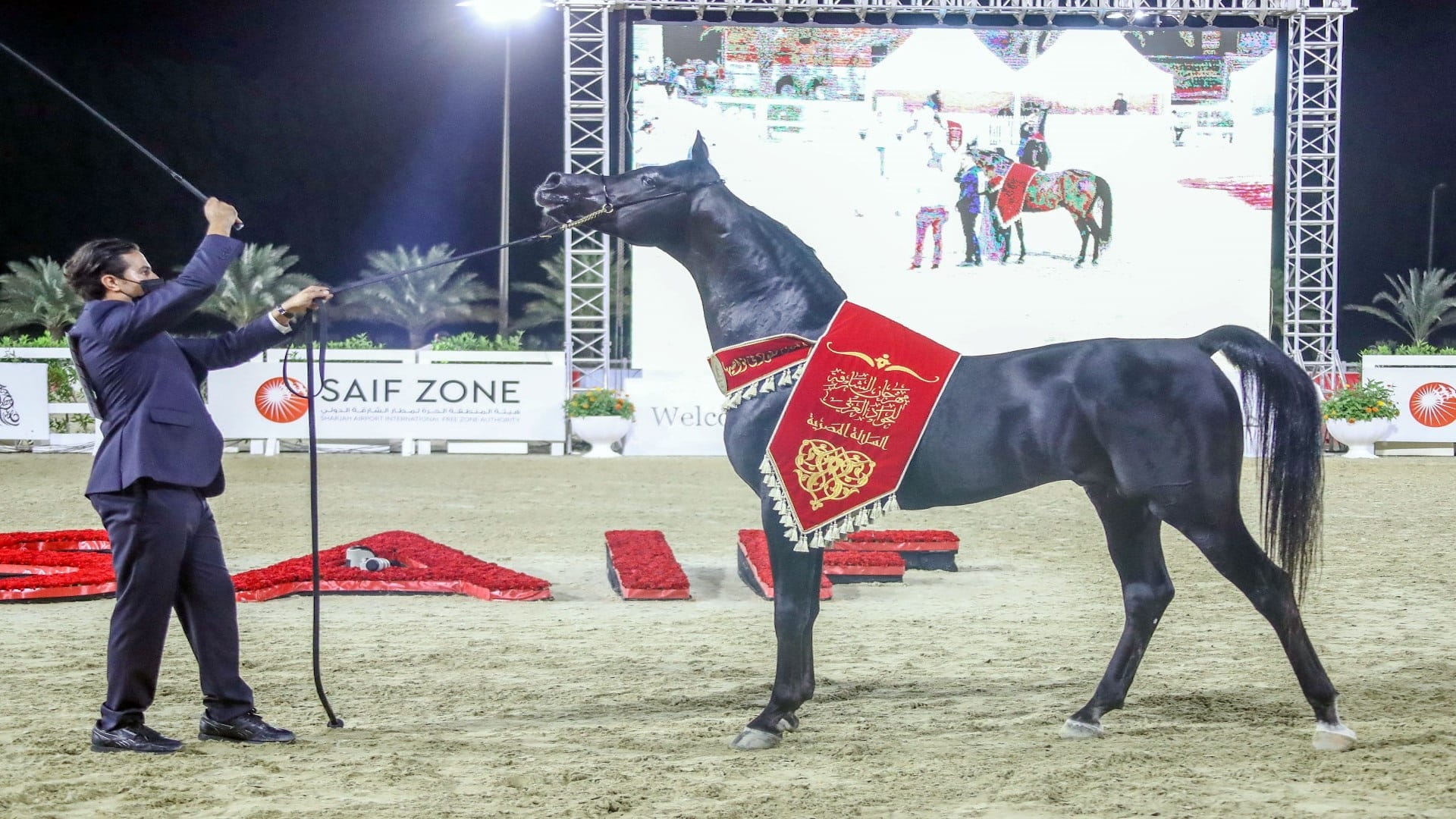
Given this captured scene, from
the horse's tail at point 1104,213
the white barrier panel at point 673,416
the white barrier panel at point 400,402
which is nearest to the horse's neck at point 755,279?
the white barrier panel at point 400,402

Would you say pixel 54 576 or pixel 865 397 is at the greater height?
pixel 865 397

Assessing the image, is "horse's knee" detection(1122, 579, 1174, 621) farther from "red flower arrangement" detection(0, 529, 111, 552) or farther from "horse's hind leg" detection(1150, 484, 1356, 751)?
"red flower arrangement" detection(0, 529, 111, 552)

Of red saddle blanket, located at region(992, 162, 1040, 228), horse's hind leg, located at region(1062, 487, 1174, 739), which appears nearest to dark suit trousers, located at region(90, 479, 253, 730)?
horse's hind leg, located at region(1062, 487, 1174, 739)

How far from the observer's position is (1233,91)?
20.1 m

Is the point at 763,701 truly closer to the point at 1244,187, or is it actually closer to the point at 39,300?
the point at 1244,187

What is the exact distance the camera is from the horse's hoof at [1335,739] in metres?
4.15

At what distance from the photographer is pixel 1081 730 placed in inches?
173

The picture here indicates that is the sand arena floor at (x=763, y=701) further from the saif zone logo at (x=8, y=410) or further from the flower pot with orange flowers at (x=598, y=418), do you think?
the saif zone logo at (x=8, y=410)

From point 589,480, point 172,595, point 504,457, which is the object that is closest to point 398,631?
point 172,595

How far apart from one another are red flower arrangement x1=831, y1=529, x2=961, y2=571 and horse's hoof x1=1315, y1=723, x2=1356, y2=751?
443 cm

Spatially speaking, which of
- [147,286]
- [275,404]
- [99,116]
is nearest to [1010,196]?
[275,404]

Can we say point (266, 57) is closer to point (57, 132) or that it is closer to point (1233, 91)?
point (57, 132)

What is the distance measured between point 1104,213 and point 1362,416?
5.02 m

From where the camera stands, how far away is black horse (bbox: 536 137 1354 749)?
441cm
